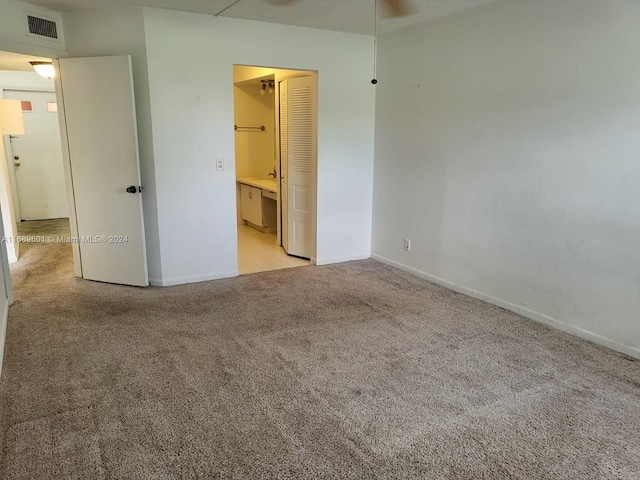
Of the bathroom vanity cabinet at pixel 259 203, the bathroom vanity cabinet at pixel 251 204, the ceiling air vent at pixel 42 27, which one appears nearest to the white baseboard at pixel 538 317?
the bathroom vanity cabinet at pixel 259 203

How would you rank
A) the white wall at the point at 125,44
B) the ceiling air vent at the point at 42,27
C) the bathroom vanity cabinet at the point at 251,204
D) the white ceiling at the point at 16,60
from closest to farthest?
the ceiling air vent at the point at 42,27 < the white wall at the point at 125,44 < the white ceiling at the point at 16,60 < the bathroom vanity cabinet at the point at 251,204

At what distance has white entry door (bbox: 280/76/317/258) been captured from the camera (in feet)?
16.0

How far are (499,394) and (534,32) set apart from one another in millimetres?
2566

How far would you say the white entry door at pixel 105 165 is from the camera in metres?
3.85

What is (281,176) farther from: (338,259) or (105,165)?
(105,165)

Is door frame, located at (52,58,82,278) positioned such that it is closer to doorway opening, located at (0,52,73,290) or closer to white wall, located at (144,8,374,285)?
white wall, located at (144,8,374,285)

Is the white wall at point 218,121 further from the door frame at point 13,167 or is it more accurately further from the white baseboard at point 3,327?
the door frame at point 13,167

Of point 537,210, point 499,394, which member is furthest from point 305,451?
point 537,210

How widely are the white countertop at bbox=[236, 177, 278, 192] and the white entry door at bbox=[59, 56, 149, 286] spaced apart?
83.9 inches

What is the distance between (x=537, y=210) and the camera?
134 inches

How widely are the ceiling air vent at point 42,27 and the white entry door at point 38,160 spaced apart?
373cm

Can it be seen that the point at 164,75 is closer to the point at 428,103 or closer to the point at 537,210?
the point at 428,103

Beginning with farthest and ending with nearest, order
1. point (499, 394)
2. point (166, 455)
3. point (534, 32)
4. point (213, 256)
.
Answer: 1. point (213, 256)
2. point (534, 32)
3. point (499, 394)
4. point (166, 455)

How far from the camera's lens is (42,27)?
376 centimetres
